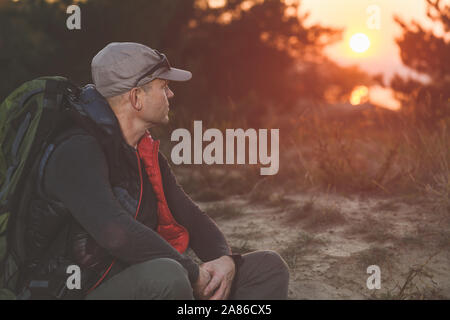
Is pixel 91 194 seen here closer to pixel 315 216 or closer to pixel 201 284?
pixel 201 284

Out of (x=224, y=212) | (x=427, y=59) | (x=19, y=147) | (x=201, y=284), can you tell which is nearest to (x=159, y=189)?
(x=201, y=284)

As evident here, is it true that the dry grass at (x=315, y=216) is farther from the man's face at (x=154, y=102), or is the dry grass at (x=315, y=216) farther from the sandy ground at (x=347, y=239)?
the man's face at (x=154, y=102)

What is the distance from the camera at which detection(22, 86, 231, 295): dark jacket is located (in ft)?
6.53

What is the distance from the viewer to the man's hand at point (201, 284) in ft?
7.32

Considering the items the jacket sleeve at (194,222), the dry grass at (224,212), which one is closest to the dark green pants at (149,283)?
the jacket sleeve at (194,222)

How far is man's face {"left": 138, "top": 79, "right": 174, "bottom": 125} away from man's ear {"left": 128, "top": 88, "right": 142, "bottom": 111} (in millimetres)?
14

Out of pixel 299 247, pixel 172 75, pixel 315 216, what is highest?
pixel 172 75

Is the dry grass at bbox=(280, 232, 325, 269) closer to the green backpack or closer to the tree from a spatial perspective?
the green backpack

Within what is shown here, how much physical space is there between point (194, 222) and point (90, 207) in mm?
791

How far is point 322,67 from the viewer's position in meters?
17.4

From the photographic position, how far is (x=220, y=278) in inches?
92.1

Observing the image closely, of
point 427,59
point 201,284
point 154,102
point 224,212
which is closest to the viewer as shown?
point 201,284

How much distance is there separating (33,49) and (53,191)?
7.73 m

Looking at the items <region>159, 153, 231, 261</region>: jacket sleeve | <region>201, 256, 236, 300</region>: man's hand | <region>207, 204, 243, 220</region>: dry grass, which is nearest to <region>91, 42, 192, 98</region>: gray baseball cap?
<region>159, 153, 231, 261</region>: jacket sleeve
